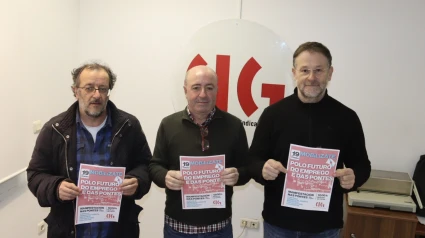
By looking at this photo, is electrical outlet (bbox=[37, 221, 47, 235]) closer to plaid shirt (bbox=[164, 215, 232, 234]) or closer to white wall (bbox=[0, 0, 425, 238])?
white wall (bbox=[0, 0, 425, 238])

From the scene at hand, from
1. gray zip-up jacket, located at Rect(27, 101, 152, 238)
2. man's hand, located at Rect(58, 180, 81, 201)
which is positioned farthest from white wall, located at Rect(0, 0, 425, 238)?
man's hand, located at Rect(58, 180, 81, 201)

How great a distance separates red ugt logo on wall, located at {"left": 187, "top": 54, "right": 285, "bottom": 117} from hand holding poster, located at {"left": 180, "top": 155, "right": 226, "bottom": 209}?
52.7 inches

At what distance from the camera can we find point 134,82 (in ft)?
11.0

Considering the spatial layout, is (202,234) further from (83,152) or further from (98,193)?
(83,152)

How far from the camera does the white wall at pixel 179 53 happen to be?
108 inches

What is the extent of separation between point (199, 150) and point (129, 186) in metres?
0.39

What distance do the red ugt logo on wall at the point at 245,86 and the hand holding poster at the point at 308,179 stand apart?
137 centimetres

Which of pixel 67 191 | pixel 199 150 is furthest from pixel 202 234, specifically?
pixel 67 191

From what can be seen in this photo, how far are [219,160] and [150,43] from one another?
1719 millimetres

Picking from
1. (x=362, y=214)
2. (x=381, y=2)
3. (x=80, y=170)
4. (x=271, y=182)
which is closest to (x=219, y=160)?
(x=271, y=182)

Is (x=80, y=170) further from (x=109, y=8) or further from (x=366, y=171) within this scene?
(x=109, y=8)

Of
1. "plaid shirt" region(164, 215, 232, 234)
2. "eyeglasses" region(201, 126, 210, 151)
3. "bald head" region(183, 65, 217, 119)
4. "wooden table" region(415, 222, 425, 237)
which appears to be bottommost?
"wooden table" region(415, 222, 425, 237)

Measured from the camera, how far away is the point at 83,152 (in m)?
1.82

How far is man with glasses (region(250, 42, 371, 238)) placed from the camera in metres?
1.82
